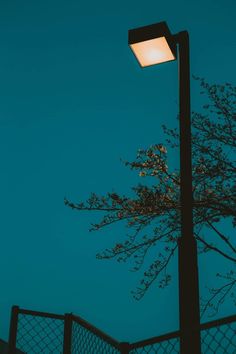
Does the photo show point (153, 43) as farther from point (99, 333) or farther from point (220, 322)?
point (99, 333)

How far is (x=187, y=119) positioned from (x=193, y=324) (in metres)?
2.01

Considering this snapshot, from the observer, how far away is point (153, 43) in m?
5.43

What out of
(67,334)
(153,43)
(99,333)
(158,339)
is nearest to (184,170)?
(153,43)

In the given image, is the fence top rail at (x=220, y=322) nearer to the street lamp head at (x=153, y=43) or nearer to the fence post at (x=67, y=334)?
the street lamp head at (x=153, y=43)

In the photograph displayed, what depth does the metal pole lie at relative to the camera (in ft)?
13.7

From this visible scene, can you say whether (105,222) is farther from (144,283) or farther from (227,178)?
(227,178)

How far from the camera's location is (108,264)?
193 meters

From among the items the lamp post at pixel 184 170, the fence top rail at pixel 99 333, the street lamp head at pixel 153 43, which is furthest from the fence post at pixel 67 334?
the street lamp head at pixel 153 43

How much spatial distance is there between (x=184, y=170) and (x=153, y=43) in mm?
1546

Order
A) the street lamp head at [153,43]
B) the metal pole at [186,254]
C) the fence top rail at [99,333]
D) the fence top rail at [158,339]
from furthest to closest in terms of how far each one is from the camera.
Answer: the fence top rail at [99,333] → the fence top rail at [158,339] → the street lamp head at [153,43] → the metal pole at [186,254]

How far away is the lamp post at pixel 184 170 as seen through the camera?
420 centimetres

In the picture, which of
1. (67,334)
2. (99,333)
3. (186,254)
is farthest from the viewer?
(67,334)

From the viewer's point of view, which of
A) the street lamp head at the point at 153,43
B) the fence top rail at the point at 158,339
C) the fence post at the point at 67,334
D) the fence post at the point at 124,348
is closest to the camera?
the street lamp head at the point at 153,43

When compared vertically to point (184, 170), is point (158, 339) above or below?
below
